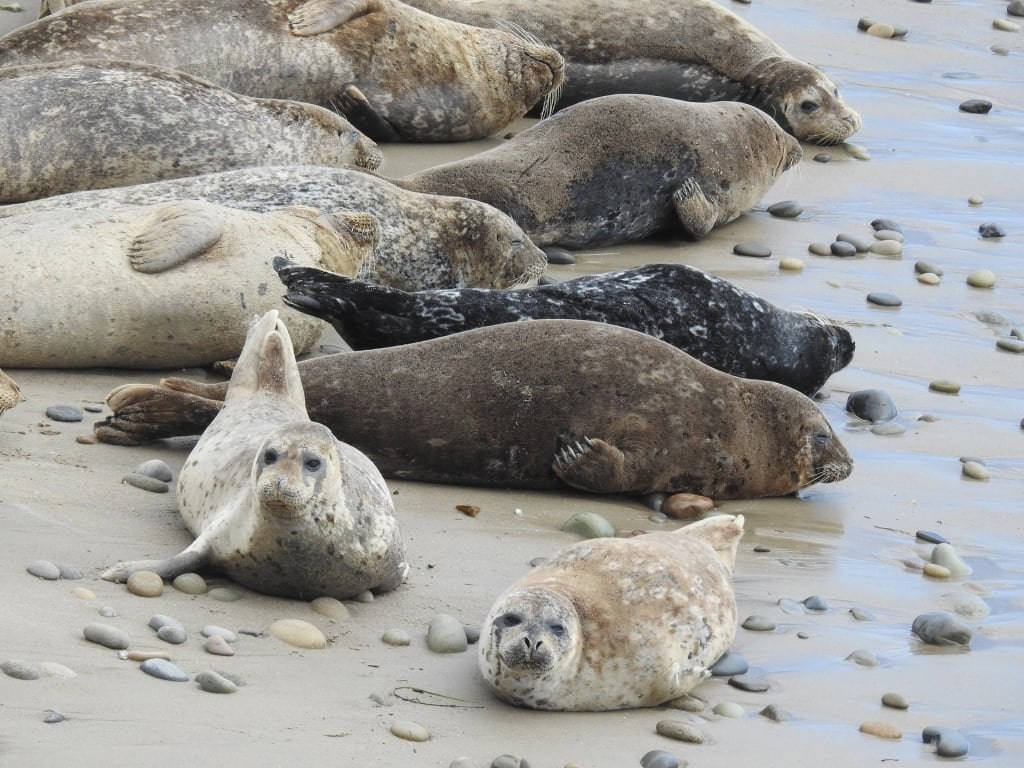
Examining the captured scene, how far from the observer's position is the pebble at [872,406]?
6504mm

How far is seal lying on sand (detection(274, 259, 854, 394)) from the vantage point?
6047 millimetres

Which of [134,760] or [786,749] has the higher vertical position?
[134,760]

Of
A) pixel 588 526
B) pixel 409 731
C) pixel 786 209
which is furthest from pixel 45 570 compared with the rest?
pixel 786 209

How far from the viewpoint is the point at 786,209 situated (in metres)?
8.94

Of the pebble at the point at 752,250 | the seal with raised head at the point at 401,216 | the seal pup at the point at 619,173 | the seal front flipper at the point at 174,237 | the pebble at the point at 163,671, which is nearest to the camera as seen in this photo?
the pebble at the point at 163,671

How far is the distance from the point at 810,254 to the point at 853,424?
1.98m

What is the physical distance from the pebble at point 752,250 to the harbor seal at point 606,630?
4.04 metres

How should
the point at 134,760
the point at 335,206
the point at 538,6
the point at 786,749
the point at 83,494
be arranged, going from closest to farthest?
the point at 134,760 → the point at 786,749 → the point at 83,494 → the point at 335,206 → the point at 538,6

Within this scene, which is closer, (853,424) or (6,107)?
(853,424)

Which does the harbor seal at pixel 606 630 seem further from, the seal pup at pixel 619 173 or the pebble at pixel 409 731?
the seal pup at pixel 619 173

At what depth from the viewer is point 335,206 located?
23.0 ft

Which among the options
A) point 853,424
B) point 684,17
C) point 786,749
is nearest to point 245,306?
point 853,424

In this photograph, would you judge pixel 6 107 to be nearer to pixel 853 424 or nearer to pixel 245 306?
pixel 245 306

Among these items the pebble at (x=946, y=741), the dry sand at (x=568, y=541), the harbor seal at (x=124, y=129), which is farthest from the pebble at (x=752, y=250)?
the pebble at (x=946, y=741)
